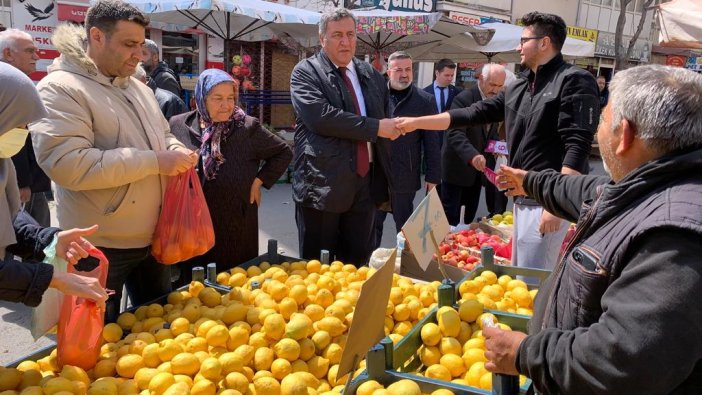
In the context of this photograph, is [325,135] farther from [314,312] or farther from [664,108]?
[664,108]

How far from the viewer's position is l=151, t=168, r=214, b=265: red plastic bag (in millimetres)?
2518

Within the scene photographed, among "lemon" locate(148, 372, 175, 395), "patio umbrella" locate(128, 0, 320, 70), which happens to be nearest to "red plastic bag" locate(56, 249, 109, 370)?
"lemon" locate(148, 372, 175, 395)

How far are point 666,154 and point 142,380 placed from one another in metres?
1.68

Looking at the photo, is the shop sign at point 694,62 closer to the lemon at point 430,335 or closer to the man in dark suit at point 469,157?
the man in dark suit at point 469,157

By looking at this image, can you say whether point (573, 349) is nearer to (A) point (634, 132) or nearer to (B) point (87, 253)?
(A) point (634, 132)

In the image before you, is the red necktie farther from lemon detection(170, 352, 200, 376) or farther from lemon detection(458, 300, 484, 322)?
lemon detection(170, 352, 200, 376)

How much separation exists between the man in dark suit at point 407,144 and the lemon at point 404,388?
3.27 m

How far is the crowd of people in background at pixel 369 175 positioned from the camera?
1.19 metres

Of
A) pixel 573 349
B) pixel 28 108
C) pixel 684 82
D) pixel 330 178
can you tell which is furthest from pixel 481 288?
pixel 28 108

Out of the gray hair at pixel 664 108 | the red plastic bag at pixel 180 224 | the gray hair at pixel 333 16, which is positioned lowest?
the red plastic bag at pixel 180 224

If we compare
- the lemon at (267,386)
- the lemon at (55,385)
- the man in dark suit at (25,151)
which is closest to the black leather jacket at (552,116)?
the lemon at (267,386)

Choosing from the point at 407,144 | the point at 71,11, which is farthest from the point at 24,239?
the point at 71,11

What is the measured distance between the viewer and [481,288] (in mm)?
2697

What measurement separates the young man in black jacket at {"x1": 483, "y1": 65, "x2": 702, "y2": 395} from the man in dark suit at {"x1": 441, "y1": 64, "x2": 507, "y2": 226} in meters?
3.65
